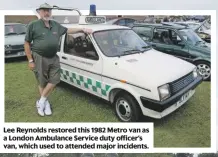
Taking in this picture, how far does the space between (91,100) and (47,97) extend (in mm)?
686

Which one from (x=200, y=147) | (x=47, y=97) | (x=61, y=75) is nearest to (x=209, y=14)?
(x=200, y=147)

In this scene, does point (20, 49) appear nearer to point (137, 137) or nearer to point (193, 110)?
point (137, 137)

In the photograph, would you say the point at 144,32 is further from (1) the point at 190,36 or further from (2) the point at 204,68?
(2) the point at 204,68

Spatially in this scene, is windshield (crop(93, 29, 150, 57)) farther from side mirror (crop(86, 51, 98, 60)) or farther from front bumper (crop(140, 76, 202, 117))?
front bumper (crop(140, 76, 202, 117))

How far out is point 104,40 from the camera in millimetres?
4930

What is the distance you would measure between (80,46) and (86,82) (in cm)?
55

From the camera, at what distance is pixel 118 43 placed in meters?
5.00

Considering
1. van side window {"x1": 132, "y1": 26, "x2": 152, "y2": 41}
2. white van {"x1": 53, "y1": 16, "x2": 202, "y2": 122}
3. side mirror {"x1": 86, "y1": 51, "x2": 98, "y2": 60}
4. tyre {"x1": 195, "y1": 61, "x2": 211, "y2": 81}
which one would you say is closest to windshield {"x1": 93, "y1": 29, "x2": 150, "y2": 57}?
white van {"x1": 53, "y1": 16, "x2": 202, "y2": 122}

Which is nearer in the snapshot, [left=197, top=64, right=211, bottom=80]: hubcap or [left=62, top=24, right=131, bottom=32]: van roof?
[left=62, top=24, right=131, bottom=32]: van roof

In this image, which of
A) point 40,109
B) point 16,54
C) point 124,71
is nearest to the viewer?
point 124,71

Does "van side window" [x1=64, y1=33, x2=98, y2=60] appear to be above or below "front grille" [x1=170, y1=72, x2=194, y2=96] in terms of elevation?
above

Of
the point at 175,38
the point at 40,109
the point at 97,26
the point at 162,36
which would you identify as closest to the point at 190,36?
the point at 175,38

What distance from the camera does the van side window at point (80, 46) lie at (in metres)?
4.93

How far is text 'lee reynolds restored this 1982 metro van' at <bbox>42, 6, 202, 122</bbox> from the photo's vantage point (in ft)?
14.7
